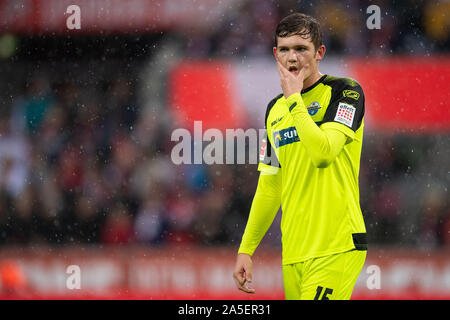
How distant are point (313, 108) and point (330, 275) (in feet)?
2.14

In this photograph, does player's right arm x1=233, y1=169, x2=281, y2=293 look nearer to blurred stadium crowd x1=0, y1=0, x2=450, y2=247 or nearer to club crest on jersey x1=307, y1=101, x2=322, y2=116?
club crest on jersey x1=307, y1=101, x2=322, y2=116

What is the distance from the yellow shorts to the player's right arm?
0.29 metres

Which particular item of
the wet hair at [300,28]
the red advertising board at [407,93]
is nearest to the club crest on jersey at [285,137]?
the wet hair at [300,28]

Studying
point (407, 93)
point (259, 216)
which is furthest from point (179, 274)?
point (259, 216)

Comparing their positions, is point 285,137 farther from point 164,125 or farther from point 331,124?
point 164,125

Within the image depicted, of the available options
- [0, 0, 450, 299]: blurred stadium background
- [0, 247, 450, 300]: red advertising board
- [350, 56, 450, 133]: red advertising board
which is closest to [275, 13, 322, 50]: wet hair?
[0, 247, 450, 300]: red advertising board

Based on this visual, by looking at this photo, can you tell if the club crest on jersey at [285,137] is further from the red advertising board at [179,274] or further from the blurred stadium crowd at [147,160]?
the blurred stadium crowd at [147,160]

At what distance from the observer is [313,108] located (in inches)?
119

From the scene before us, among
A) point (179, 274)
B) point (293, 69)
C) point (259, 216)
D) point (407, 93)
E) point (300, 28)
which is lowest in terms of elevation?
point (179, 274)

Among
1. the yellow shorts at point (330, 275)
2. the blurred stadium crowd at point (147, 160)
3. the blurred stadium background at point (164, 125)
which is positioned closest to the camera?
the yellow shorts at point (330, 275)

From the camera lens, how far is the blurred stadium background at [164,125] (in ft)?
24.9

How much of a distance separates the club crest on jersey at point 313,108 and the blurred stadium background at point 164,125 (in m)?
4.21

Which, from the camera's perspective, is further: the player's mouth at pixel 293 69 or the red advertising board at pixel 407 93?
the red advertising board at pixel 407 93

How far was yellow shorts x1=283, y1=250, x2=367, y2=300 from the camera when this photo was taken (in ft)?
9.43
